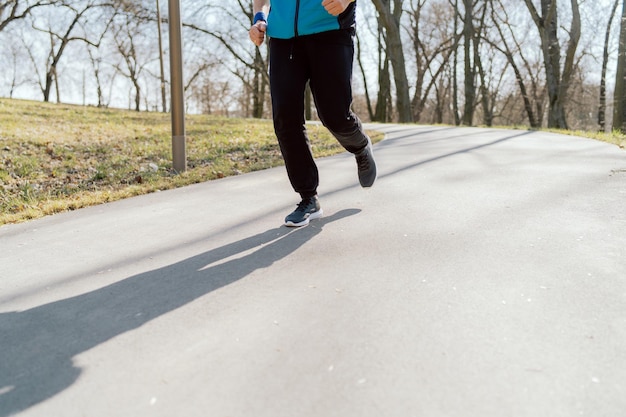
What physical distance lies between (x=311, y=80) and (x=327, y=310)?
158 centimetres

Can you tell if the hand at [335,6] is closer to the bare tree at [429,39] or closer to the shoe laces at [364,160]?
the shoe laces at [364,160]

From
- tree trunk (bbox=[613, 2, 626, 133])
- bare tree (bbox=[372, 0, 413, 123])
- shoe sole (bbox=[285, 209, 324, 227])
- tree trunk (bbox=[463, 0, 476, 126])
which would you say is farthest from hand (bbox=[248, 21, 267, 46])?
tree trunk (bbox=[463, 0, 476, 126])

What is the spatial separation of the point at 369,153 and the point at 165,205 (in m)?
1.72

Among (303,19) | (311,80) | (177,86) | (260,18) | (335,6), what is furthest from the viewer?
(177,86)

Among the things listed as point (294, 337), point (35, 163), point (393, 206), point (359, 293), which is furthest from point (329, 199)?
point (35, 163)

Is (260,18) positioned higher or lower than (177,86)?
higher

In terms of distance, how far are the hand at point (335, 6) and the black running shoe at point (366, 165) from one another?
963mm

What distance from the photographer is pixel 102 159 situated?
6750mm

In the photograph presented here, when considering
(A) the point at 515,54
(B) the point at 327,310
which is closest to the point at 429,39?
(A) the point at 515,54

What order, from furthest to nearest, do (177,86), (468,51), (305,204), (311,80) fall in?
(468,51) < (177,86) < (305,204) < (311,80)

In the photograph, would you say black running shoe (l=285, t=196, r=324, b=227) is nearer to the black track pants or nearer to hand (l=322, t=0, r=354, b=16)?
the black track pants

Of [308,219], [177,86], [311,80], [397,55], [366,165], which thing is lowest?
[308,219]

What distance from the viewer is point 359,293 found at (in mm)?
2211

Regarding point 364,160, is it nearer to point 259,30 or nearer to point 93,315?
point 259,30
